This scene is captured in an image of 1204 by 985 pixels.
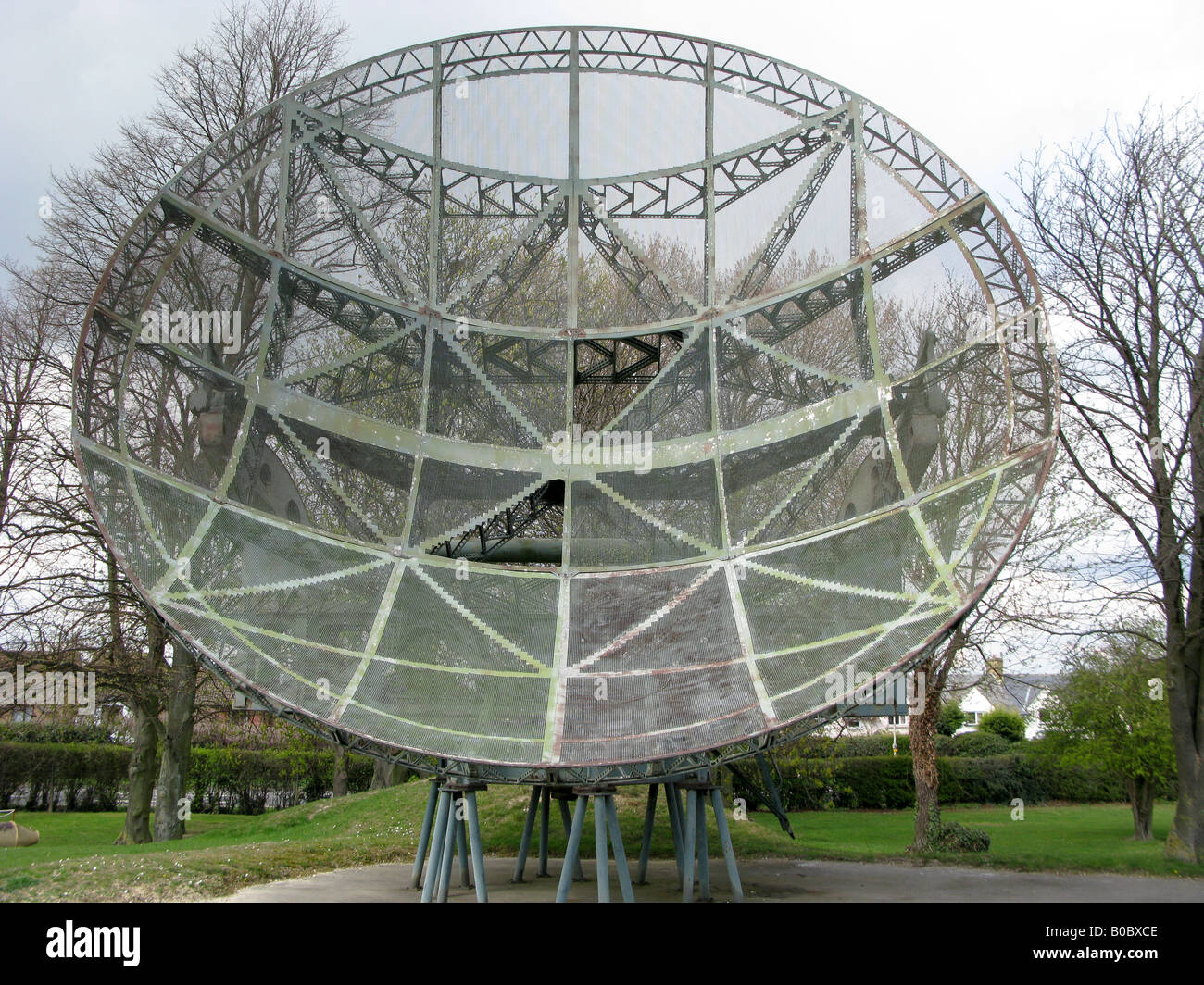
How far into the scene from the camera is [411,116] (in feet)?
53.2

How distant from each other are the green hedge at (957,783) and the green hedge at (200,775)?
16536 mm

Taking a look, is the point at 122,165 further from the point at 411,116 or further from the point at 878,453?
the point at 878,453

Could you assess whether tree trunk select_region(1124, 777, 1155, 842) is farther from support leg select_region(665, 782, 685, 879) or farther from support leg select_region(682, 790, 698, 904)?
support leg select_region(682, 790, 698, 904)

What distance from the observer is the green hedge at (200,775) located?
34125 mm

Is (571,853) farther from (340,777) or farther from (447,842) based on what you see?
(340,777)

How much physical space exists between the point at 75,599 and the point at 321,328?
12985 mm

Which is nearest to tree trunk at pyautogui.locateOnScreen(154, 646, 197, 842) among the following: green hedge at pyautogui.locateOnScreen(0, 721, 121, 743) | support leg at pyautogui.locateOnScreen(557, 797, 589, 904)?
green hedge at pyautogui.locateOnScreen(0, 721, 121, 743)

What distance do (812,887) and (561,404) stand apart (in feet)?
29.3

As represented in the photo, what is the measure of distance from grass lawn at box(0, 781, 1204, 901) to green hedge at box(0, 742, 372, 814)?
1641 millimetres

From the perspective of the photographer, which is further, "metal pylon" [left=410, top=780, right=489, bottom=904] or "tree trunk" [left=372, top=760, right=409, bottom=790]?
"tree trunk" [left=372, top=760, right=409, bottom=790]

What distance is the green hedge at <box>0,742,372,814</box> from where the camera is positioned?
34.1m

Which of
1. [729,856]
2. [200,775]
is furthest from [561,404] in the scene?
[200,775]

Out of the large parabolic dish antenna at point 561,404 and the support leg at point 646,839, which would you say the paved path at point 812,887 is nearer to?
the support leg at point 646,839
